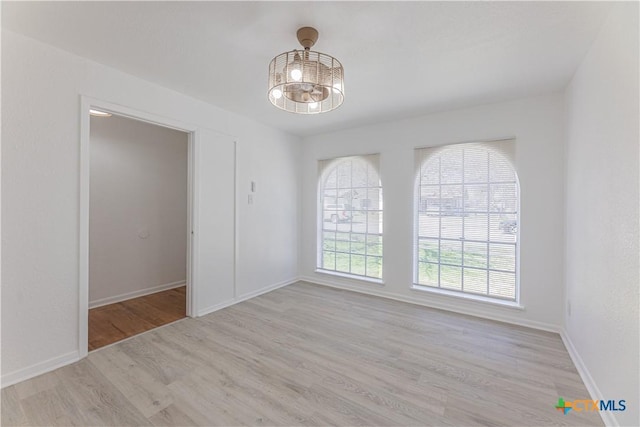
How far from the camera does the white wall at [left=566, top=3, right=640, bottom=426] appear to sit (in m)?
1.42

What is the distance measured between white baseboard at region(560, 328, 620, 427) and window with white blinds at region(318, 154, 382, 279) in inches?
82.2

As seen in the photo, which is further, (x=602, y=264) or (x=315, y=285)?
(x=315, y=285)

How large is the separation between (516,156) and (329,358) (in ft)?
9.53

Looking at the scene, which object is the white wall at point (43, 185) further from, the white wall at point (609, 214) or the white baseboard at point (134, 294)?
the white wall at point (609, 214)

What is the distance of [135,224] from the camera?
154 inches

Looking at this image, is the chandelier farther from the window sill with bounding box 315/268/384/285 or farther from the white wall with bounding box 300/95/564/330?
the window sill with bounding box 315/268/384/285

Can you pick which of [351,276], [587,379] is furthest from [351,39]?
[351,276]

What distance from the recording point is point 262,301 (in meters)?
3.67

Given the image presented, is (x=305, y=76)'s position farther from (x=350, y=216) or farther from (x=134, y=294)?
(x=134, y=294)

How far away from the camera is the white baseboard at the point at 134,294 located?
3490mm

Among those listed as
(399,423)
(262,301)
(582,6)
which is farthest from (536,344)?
(262,301)

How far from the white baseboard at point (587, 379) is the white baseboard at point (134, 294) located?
16.0 ft

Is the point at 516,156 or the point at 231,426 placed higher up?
the point at 516,156

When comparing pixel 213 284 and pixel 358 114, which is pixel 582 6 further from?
pixel 213 284
